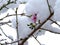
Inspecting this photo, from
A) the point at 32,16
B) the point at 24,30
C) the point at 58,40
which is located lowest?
the point at 58,40

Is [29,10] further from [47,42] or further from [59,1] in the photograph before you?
[47,42]

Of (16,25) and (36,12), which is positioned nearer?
(36,12)

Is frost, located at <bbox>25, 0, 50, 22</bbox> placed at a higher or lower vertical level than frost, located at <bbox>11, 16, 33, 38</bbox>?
higher

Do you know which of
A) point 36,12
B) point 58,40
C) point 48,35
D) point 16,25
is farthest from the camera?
point 58,40

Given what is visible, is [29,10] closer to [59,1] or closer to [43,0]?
[43,0]

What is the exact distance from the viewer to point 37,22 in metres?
1.20

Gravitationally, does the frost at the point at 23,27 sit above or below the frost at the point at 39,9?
below

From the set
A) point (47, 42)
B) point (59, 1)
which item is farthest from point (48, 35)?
point (59, 1)

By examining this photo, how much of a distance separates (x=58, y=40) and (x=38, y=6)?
1475mm

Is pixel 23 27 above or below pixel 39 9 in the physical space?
below

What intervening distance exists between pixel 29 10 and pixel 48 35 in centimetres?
127

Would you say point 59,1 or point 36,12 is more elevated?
point 36,12

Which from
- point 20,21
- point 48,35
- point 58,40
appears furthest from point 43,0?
point 58,40

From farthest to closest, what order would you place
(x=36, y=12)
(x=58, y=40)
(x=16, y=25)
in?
(x=58, y=40) < (x=16, y=25) < (x=36, y=12)
